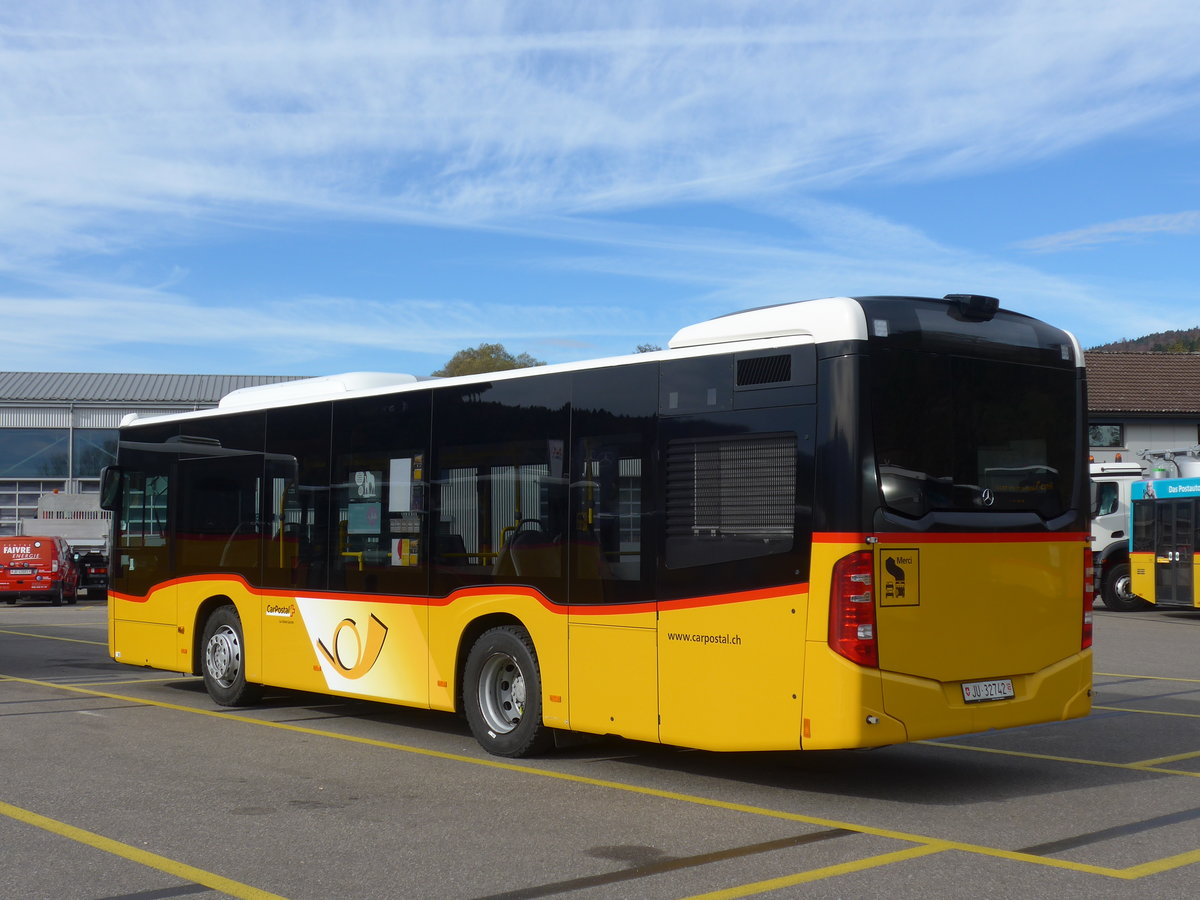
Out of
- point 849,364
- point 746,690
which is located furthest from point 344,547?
point 849,364

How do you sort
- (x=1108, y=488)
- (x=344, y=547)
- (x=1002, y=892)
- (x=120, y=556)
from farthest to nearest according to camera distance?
(x=1108, y=488) → (x=120, y=556) → (x=344, y=547) → (x=1002, y=892)

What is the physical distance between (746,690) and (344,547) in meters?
4.56

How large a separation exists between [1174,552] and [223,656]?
17991mm

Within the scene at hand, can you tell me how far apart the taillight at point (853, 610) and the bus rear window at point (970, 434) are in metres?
0.43

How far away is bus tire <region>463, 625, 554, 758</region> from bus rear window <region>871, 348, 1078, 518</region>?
3113 millimetres

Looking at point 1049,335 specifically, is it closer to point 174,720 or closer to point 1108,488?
A: point 174,720

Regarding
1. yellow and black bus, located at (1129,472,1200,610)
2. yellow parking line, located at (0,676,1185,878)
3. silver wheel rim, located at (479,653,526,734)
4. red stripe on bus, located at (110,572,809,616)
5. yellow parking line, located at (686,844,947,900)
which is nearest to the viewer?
yellow parking line, located at (686,844,947,900)

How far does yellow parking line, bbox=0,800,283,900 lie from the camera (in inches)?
233

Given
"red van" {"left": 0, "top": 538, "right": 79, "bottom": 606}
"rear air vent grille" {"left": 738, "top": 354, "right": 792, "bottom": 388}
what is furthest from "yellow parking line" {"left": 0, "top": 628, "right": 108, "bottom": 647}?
"rear air vent grille" {"left": 738, "top": 354, "right": 792, "bottom": 388}

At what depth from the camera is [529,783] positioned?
8609 mm

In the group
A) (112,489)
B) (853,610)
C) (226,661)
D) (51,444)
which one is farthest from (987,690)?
(51,444)

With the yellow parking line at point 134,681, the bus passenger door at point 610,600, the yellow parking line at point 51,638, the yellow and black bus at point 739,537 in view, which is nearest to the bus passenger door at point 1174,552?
the yellow and black bus at point 739,537

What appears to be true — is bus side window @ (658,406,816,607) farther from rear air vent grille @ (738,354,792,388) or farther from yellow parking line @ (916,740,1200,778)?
yellow parking line @ (916,740,1200,778)

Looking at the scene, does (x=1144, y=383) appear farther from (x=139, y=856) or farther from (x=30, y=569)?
(x=139, y=856)
